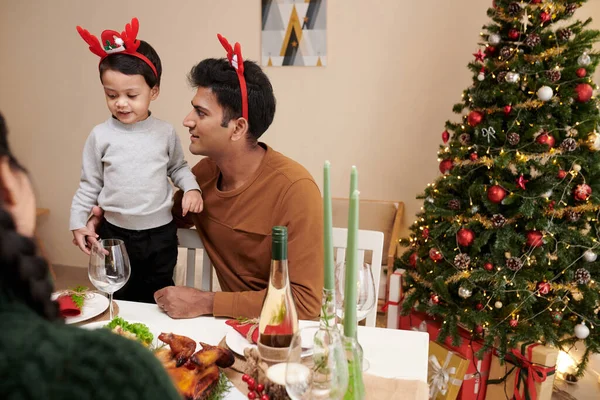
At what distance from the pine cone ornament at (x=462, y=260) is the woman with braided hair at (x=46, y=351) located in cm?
202

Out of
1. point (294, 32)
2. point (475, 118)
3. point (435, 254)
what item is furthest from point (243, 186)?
point (294, 32)

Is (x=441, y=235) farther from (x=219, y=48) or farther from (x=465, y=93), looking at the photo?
(x=219, y=48)

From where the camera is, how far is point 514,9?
221 centimetres

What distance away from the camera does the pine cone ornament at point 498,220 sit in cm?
223

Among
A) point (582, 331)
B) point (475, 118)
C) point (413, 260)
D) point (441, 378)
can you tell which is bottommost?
point (441, 378)

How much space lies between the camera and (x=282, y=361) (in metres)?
0.95

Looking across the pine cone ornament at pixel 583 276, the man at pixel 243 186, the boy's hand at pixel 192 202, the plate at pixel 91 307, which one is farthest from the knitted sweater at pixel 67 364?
the pine cone ornament at pixel 583 276

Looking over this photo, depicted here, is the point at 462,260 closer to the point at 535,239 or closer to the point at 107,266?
the point at 535,239

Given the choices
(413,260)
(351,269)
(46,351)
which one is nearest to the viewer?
(46,351)

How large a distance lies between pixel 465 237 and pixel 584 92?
77cm

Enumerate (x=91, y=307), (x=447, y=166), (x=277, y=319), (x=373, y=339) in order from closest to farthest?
1. (x=277, y=319)
2. (x=373, y=339)
3. (x=91, y=307)
4. (x=447, y=166)

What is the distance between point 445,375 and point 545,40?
61.0 inches

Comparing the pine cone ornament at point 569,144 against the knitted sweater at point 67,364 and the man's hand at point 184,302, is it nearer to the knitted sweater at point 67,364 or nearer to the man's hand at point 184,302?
the man's hand at point 184,302

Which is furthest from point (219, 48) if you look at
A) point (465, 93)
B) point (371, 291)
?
point (371, 291)
